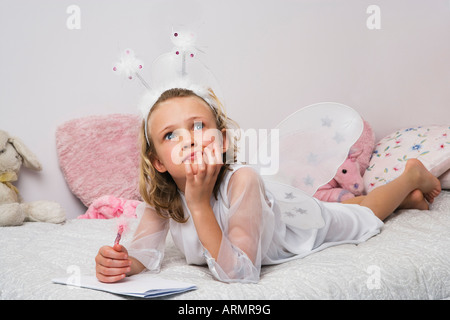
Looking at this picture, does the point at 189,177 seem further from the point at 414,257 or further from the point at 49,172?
the point at 49,172

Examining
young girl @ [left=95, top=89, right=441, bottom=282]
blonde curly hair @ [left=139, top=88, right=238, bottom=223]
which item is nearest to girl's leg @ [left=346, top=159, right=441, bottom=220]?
young girl @ [left=95, top=89, right=441, bottom=282]

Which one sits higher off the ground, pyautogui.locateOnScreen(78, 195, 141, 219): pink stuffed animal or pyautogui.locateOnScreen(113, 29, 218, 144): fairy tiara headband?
pyautogui.locateOnScreen(113, 29, 218, 144): fairy tiara headband

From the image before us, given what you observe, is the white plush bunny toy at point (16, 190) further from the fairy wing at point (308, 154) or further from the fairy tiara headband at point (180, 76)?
the fairy wing at point (308, 154)

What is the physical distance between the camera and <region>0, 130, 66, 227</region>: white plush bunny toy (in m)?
1.73

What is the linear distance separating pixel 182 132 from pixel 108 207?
90cm

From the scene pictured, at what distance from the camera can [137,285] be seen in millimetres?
960

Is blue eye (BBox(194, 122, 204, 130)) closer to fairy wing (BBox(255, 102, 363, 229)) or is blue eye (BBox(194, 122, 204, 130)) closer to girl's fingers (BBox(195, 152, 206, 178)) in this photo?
girl's fingers (BBox(195, 152, 206, 178))

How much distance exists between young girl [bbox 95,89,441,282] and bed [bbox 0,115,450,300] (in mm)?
50

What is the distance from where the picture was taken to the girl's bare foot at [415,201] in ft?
5.51

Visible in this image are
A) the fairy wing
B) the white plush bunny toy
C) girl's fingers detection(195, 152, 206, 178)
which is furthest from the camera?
the white plush bunny toy

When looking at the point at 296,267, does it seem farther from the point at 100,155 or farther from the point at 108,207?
the point at 100,155

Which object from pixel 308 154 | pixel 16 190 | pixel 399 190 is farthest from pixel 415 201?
pixel 16 190

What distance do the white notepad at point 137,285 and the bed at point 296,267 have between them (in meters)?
0.01
